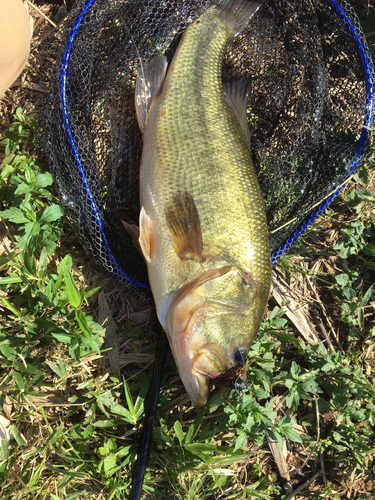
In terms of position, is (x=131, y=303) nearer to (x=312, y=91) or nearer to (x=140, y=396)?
(x=140, y=396)

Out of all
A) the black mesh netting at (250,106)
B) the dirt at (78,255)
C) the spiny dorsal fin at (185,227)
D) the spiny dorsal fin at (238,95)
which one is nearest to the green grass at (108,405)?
the dirt at (78,255)

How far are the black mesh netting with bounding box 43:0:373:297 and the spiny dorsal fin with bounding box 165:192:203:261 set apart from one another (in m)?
0.53

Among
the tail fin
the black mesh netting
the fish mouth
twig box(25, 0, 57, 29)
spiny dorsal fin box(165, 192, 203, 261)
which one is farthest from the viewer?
twig box(25, 0, 57, 29)

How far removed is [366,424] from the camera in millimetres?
3287

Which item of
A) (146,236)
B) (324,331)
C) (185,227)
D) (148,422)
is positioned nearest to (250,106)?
(185,227)

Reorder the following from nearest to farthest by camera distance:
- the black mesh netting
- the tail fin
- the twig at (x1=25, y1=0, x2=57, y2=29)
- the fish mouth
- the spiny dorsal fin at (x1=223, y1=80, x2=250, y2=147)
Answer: the fish mouth < the black mesh netting < the spiny dorsal fin at (x1=223, y1=80, x2=250, y2=147) < the tail fin < the twig at (x1=25, y1=0, x2=57, y2=29)

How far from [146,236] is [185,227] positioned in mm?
285

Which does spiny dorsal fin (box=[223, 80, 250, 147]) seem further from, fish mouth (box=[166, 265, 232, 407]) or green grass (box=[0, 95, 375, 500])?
green grass (box=[0, 95, 375, 500])

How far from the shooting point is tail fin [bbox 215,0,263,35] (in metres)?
3.08

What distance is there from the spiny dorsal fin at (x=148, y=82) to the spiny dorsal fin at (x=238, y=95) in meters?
0.52

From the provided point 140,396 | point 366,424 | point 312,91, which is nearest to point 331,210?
point 312,91

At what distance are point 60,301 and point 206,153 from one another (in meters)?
1.45

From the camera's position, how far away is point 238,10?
10.2ft

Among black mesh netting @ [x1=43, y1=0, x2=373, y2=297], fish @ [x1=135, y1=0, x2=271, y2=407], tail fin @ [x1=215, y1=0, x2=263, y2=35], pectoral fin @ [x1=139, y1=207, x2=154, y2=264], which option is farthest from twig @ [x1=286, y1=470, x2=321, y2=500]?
tail fin @ [x1=215, y1=0, x2=263, y2=35]
